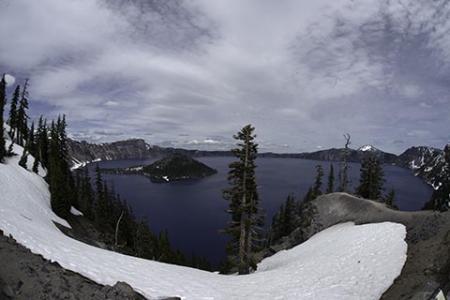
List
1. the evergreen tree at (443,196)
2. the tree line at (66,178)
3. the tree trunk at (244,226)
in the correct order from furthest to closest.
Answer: the tree line at (66,178) → the tree trunk at (244,226) → the evergreen tree at (443,196)

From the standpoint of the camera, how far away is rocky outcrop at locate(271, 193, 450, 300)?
32.4 ft

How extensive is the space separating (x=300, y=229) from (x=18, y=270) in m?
32.9

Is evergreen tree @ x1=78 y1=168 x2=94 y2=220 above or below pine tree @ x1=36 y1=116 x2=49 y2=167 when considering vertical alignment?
below

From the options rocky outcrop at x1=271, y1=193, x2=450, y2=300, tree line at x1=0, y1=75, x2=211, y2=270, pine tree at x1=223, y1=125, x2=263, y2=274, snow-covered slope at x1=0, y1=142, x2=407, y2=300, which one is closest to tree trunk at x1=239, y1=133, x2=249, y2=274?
pine tree at x1=223, y1=125, x2=263, y2=274

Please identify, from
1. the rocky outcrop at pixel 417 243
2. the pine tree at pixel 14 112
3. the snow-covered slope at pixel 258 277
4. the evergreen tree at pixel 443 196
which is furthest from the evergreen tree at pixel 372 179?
the pine tree at pixel 14 112

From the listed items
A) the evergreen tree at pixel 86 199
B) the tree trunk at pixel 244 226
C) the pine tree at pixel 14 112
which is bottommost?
the evergreen tree at pixel 86 199

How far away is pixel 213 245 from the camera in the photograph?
89188mm

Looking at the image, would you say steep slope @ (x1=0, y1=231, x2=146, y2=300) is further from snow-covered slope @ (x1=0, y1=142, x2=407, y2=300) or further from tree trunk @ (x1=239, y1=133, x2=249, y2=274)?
tree trunk @ (x1=239, y1=133, x2=249, y2=274)

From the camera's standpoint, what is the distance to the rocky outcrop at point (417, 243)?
987cm

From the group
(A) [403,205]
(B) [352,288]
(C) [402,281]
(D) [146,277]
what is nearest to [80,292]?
(D) [146,277]

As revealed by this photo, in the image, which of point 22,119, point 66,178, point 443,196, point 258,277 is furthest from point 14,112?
point 443,196

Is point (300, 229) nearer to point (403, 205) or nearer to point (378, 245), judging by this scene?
point (378, 245)

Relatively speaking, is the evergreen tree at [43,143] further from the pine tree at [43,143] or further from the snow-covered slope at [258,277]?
the snow-covered slope at [258,277]

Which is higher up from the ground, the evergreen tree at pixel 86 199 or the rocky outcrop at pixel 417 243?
the rocky outcrop at pixel 417 243
